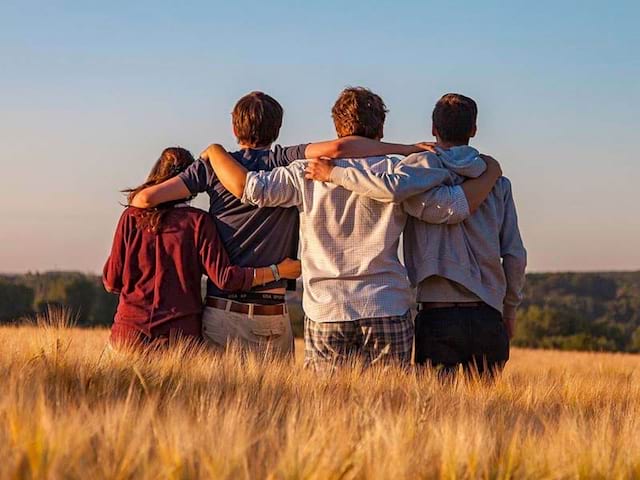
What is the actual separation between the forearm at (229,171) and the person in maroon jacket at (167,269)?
0.34 meters

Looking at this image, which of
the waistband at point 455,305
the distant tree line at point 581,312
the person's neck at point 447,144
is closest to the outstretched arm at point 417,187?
the person's neck at point 447,144

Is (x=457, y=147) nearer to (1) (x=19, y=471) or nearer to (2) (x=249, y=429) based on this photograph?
(2) (x=249, y=429)

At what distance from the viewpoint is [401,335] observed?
258 inches

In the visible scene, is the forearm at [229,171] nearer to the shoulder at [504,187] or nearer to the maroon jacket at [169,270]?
the maroon jacket at [169,270]

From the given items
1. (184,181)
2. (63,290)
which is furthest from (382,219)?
(63,290)

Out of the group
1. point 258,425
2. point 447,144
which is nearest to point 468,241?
point 447,144

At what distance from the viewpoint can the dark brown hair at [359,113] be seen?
6.62 meters

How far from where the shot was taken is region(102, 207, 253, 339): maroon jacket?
676 centimetres

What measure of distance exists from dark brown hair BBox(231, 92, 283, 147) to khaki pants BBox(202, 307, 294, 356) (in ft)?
3.75

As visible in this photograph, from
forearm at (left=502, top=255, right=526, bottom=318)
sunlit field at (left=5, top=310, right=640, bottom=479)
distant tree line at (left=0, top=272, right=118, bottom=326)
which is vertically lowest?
distant tree line at (left=0, top=272, right=118, bottom=326)

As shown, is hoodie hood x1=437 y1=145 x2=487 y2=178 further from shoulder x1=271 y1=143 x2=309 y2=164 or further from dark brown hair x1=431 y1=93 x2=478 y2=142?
shoulder x1=271 y1=143 x2=309 y2=164

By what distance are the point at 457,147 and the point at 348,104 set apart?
0.80m

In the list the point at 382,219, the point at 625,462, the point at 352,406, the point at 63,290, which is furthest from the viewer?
the point at 63,290

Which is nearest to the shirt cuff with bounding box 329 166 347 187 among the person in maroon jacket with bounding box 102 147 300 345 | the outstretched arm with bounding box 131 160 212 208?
the person in maroon jacket with bounding box 102 147 300 345
